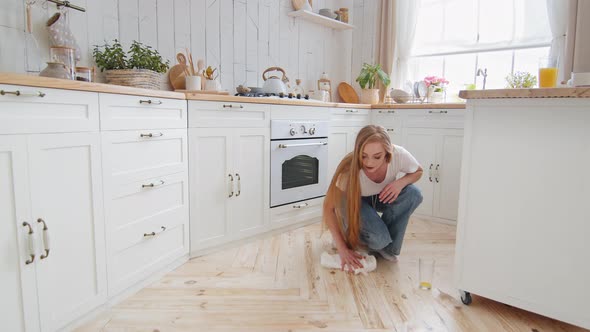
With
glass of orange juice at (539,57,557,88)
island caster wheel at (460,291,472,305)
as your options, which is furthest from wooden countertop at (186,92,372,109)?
island caster wheel at (460,291,472,305)

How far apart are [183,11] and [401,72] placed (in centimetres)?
222

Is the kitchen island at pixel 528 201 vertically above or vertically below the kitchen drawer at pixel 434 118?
below

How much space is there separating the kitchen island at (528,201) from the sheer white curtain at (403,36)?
8.01 ft

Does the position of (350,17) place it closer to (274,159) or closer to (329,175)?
(329,175)

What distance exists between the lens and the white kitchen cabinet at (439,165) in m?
2.94

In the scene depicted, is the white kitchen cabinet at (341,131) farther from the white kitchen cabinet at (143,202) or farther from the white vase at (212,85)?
the white kitchen cabinet at (143,202)

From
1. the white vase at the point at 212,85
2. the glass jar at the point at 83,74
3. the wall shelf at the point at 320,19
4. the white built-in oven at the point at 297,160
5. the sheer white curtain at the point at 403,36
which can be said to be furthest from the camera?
the sheer white curtain at the point at 403,36

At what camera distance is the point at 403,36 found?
12.5ft

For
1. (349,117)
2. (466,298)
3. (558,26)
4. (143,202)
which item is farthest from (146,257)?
(558,26)

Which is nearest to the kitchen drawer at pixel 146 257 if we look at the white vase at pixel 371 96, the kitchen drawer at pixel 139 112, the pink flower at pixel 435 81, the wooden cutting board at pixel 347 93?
the kitchen drawer at pixel 139 112

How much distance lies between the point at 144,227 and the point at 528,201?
5.31 ft

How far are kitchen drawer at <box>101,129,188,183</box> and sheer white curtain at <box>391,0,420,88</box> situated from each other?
2580 mm

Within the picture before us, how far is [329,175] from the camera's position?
308 cm

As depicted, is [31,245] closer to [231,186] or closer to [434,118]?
[231,186]
